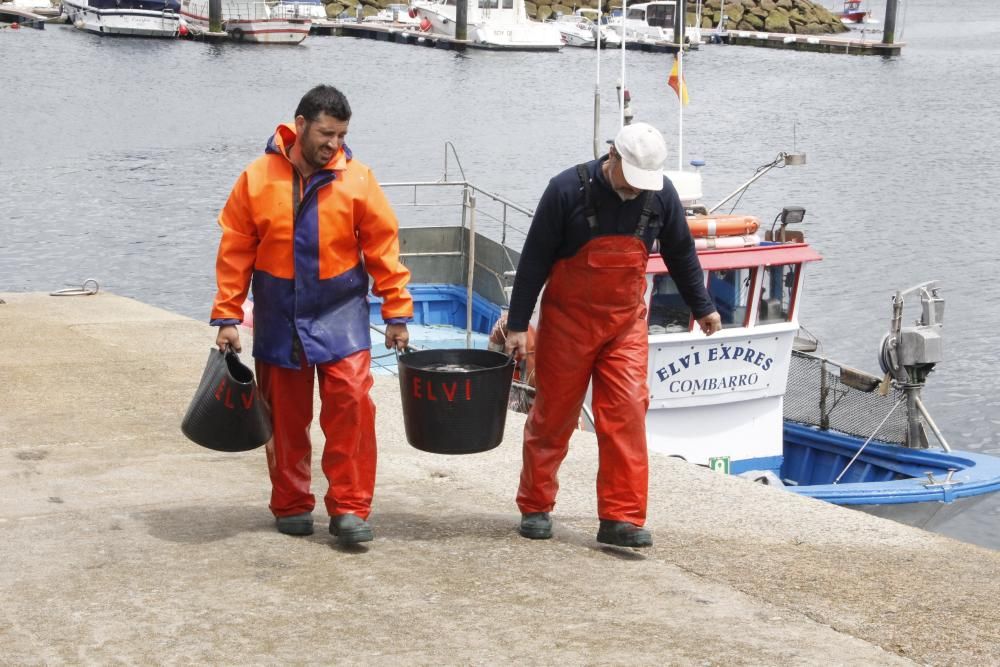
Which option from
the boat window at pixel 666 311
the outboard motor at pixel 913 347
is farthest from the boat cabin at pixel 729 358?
the outboard motor at pixel 913 347

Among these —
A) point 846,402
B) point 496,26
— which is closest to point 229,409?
point 846,402

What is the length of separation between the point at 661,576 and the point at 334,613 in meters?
1.18

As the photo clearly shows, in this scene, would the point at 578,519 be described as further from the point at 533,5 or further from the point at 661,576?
the point at 533,5

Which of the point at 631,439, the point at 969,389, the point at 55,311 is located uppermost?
the point at 631,439

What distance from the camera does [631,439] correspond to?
501cm

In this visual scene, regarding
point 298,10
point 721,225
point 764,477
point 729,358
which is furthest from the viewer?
point 298,10

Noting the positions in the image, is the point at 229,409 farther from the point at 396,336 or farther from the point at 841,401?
the point at 841,401

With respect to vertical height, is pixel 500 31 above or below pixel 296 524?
below

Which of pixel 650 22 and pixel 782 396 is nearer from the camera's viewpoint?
pixel 782 396

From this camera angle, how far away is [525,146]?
132 feet

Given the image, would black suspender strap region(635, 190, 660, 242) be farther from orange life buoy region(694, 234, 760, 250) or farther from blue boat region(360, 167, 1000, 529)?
orange life buoy region(694, 234, 760, 250)

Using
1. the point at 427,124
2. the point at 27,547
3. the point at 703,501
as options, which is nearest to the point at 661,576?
the point at 703,501

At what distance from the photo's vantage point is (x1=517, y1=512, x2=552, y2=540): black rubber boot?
5.19 m

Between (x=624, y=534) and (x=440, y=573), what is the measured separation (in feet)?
2.40
